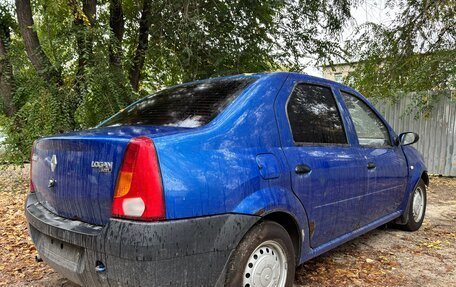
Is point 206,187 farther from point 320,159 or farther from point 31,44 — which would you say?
point 31,44

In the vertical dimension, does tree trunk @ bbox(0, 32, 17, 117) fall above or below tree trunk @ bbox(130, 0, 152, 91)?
below

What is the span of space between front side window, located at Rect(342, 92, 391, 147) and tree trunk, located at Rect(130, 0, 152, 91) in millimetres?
5318

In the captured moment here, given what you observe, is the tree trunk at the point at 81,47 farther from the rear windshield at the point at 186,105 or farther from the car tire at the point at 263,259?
the car tire at the point at 263,259

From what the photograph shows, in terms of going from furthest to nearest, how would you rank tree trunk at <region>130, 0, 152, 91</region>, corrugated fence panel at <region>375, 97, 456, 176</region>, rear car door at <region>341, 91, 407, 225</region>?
corrugated fence panel at <region>375, 97, 456, 176</region> → tree trunk at <region>130, 0, 152, 91</region> → rear car door at <region>341, 91, 407, 225</region>

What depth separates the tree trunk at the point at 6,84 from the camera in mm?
6469

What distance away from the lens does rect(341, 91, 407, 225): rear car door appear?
130 inches

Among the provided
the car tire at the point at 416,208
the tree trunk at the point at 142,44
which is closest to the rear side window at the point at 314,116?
the car tire at the point at 416,208

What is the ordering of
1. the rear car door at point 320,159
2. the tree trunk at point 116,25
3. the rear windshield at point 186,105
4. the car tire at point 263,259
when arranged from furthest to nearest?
the tree trunk at point 116,25 < the rear car door at point 320,159 < the rear windshield at point 186,105 < the car tire at point 263,259

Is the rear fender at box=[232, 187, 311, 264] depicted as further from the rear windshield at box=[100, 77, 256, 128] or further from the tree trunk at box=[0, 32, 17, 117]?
the tree trunk at box=[0, 32, 17, 117]

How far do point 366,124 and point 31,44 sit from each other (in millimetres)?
5856

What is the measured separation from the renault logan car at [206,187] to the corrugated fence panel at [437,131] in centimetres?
702

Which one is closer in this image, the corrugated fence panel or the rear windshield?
the rear windshield

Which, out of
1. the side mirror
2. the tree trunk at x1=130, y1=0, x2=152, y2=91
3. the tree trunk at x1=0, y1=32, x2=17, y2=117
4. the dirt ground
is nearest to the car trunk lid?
the dirt ground

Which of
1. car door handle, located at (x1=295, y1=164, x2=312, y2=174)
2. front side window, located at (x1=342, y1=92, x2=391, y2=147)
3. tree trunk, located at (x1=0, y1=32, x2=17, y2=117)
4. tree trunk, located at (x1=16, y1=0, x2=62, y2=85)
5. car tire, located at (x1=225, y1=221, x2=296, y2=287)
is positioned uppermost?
tree trunk, located at (x1=16, y1=0, x2=62, y2=85)
